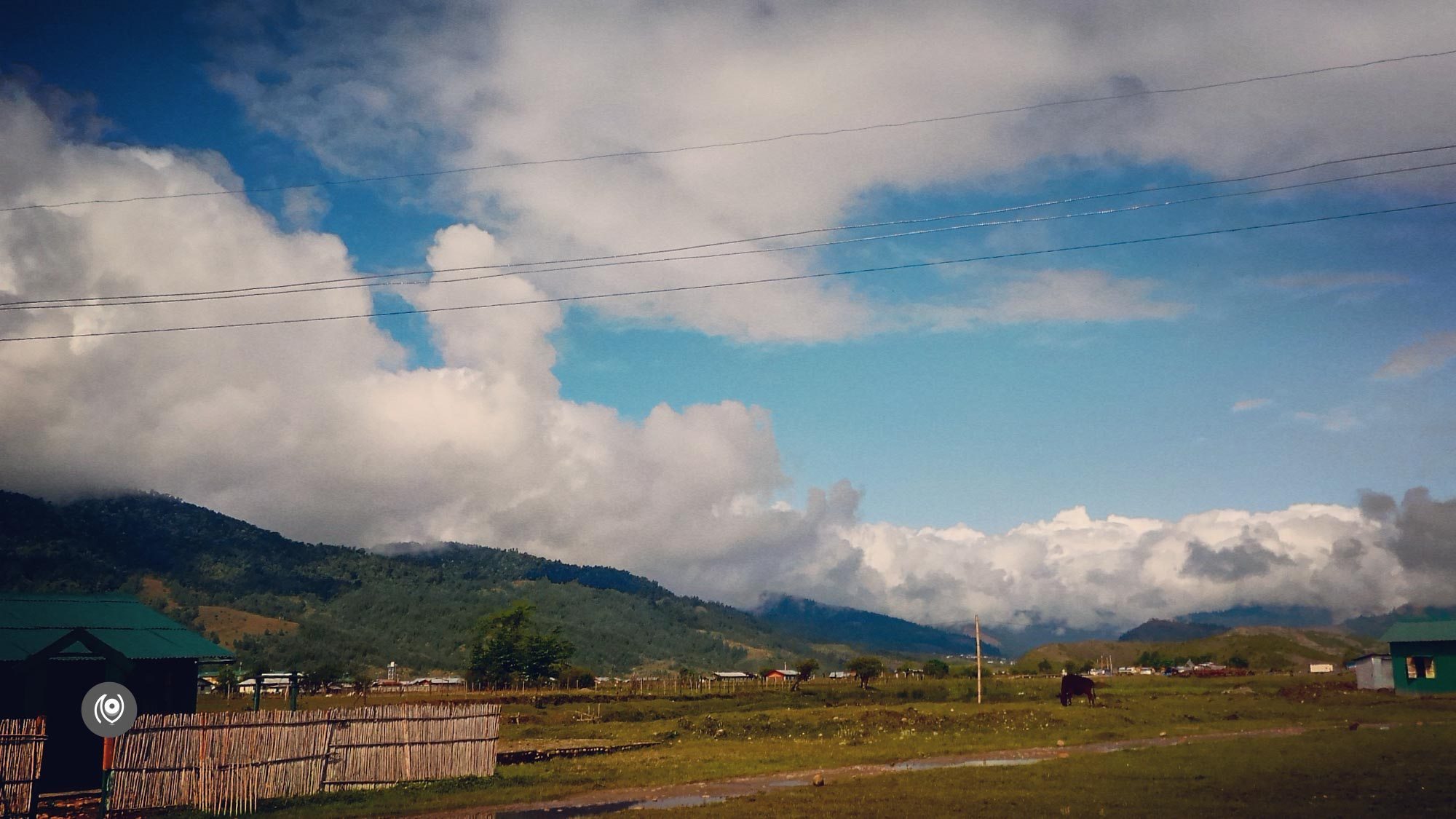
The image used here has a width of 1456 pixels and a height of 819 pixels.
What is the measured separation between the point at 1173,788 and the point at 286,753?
27934 millimetres

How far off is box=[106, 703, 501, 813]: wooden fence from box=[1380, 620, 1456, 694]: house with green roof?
70080mm

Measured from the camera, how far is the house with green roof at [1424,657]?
6919 centimetres

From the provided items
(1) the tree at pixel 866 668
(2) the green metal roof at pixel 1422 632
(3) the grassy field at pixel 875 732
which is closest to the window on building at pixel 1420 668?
(2) the green metal roof at pixel 1422 632

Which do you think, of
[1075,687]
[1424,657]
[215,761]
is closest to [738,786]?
[215,761]

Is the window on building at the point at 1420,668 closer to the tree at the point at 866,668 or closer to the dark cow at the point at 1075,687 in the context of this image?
the dark cow at the point at 1075,687

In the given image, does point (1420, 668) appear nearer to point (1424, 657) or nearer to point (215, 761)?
point (1424, 657)

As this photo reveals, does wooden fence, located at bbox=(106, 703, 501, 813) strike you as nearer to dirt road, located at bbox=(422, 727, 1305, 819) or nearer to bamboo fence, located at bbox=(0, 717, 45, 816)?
→ bamboo fence, located at bbox=(0, 717, 45, 816)

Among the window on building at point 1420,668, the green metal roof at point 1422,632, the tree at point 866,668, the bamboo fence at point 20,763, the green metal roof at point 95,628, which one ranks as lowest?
the tree at point 866,668

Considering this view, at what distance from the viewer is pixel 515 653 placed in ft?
493

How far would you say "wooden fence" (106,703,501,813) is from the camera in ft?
91.3

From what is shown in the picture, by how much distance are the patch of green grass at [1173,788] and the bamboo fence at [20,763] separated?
17.9 metres

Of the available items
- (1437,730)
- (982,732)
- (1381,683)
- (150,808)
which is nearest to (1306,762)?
(1437,730)

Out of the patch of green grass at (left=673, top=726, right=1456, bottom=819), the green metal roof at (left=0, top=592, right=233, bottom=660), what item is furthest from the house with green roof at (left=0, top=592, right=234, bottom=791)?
the patch of green grass at (left=673, top=726, right=1456, bottom=819)

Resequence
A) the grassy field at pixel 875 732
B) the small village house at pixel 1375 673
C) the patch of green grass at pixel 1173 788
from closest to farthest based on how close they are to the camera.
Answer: the patch of green grass at pixel 1173 788
the grassy field at pixel 875 732
the small village house at pixel 1375 673
